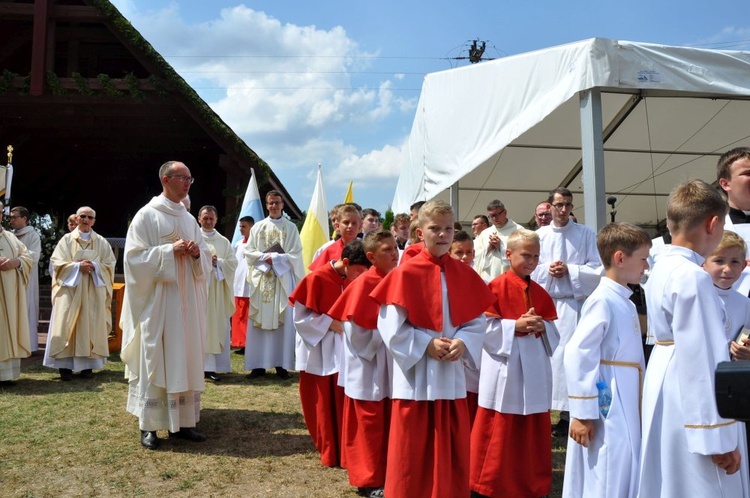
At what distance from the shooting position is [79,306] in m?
8.23

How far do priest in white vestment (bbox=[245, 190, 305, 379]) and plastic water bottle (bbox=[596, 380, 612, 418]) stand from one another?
5.50m

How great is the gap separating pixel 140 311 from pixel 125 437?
1.03 m

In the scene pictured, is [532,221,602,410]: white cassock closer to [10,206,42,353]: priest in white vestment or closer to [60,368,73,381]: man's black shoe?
[60,368,73,381]: man's black shoe

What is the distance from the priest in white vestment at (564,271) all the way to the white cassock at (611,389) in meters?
2.44

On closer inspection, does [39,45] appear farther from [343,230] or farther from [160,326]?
[343,230]

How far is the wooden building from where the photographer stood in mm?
13711

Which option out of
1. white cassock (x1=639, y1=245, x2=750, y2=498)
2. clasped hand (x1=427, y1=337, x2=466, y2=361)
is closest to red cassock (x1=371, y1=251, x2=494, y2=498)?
clasped hand (x1=427, y1=337, x2=466, y2=361)

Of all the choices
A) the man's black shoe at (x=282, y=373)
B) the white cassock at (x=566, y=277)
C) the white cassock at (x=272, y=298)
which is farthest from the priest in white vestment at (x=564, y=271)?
the man's black shoe at (x=282, y=373)

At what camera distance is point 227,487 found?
4.12 meters

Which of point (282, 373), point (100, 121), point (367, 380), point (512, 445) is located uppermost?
point (100, 121)

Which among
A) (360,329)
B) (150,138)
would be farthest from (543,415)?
(150,138)

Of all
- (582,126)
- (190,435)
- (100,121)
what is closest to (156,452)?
(190,435)

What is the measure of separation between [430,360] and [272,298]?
→ 4.89 meters

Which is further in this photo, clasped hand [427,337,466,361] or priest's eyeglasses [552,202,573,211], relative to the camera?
priest's eyeglasses [552,202,573,211]
